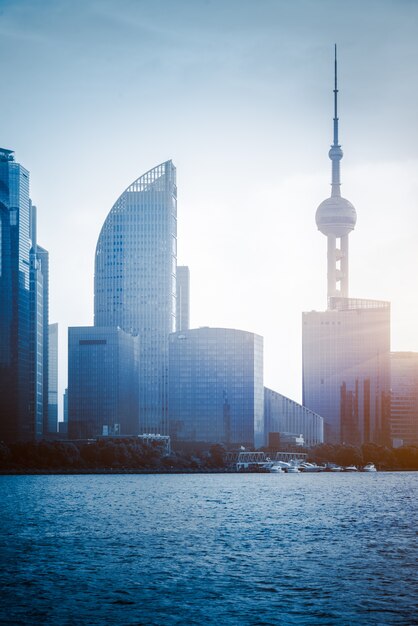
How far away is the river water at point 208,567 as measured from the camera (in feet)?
234

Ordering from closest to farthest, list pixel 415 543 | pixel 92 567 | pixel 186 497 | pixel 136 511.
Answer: pixel 92 567
pixel 415 543
pixel 136 511
pixel 186 497

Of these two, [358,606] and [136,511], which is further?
[136,511]

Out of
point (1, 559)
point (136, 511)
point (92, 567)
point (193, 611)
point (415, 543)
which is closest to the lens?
point (193, 611)

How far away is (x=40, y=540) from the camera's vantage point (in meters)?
117

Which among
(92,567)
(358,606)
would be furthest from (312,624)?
(92,567)

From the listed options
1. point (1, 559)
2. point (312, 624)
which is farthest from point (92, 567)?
point (312, 624)

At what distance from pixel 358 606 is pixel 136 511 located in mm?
88706

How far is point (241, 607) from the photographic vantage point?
240 ft

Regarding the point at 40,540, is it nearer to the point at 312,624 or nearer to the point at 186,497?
the point at 312,624

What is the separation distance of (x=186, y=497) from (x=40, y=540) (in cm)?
8258

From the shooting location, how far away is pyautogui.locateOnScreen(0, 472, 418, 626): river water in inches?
2805

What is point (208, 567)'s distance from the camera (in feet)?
303

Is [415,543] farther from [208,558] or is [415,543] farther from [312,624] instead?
[312,624]

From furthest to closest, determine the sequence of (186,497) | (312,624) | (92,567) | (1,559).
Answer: (186,497), (1,559), (92,567), (312,624)
